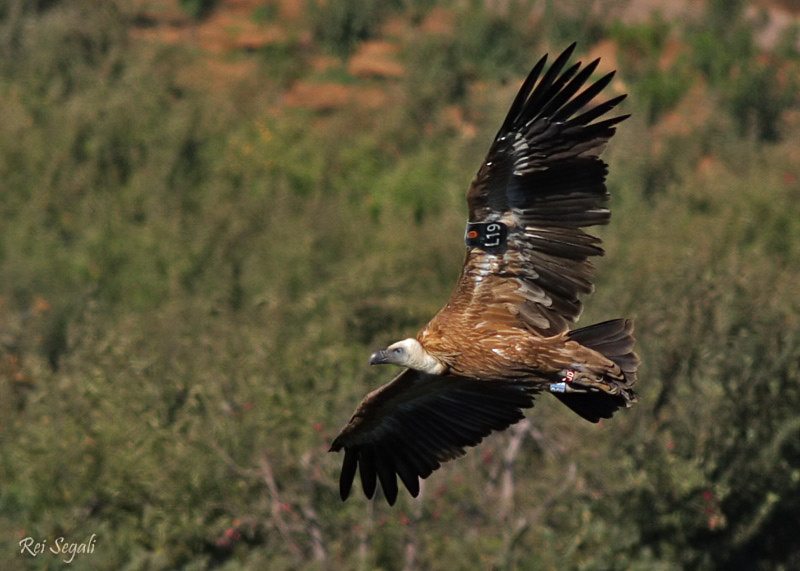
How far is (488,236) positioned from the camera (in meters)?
10.5

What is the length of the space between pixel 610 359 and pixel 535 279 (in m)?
0.83

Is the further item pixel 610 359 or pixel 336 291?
pixel 336 291

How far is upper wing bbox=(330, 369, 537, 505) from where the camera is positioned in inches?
444

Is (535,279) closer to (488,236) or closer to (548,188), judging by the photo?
(488,236)

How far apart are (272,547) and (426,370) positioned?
7.62m

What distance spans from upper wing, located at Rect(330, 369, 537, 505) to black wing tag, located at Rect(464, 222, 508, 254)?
120 cm

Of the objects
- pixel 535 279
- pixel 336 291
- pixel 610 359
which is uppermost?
pixel 535 279

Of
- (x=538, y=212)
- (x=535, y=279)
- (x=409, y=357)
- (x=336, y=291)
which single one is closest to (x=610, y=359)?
(x=535, y=279)

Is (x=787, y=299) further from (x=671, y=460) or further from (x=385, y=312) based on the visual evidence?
(x=385, y=312)

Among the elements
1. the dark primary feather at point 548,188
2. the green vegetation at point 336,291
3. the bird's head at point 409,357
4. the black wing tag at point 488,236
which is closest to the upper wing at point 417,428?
the bird's head at point 409,357

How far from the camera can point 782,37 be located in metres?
38.2

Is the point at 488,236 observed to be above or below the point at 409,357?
above

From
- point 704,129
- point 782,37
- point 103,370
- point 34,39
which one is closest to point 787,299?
point 103,370

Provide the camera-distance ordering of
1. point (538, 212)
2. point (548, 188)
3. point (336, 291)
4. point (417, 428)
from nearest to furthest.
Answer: point (548, 188) → point (538, 212) → point (417, 428) → point (336, 291)
